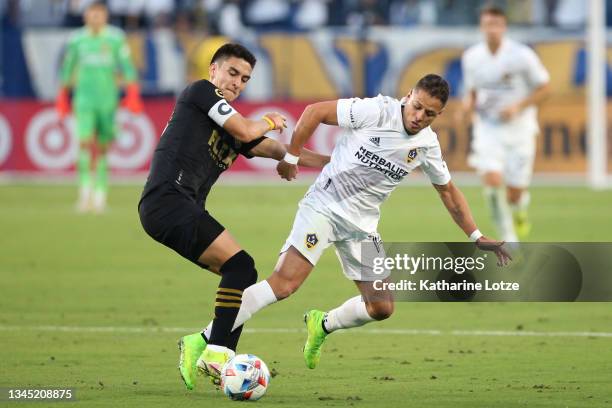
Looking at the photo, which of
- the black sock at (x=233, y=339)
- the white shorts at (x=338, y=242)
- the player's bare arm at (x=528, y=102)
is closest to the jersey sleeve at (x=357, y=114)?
the white shorts at (x=338, y=242)

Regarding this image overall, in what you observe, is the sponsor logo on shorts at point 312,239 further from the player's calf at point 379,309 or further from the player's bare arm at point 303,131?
the player's calf at point 379,309

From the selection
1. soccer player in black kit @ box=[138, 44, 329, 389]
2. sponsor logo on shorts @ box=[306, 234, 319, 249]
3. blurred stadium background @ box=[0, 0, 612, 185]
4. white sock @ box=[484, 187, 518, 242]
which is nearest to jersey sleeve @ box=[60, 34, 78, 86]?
blurred stadium background @ box=[0, 0, 612, 185]

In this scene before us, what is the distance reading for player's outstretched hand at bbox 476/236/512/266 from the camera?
805 centimetres

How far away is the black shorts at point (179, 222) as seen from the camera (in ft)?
25.9

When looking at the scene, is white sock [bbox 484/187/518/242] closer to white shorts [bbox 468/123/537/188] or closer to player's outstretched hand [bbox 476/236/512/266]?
white shorts [bbox 468/123/537/188]

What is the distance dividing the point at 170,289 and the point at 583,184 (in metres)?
14.0

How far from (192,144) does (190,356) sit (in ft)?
3.97

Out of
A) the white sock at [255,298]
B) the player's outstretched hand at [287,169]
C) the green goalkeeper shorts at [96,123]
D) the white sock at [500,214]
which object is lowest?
the white sock at [500,214]

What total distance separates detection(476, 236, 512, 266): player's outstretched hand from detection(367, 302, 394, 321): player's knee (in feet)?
2.49

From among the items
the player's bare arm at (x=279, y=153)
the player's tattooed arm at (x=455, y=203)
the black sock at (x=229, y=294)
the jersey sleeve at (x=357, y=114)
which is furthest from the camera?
the player's tattooed arm at (x=455, y=203)

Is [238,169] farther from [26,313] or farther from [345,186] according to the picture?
[345,186]

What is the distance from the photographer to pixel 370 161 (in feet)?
27.8

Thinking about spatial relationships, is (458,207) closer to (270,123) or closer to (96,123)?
(270,123)

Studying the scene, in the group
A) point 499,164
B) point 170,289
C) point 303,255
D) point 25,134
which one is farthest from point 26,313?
point 25,134
